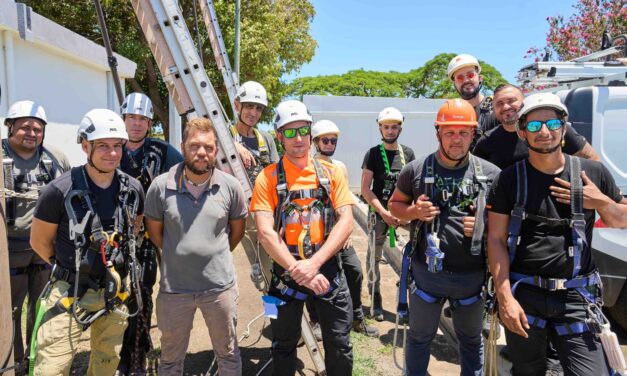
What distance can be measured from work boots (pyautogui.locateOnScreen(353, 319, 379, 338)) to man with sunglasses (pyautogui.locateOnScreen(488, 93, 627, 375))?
2115 millimetres

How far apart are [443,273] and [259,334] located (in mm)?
2509

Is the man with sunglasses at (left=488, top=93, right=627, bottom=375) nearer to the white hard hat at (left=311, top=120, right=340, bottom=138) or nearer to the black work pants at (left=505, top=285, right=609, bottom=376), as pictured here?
the black work pants at (left=505, top=285, right=609, bottom=376)

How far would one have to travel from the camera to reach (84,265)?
282 centimetres

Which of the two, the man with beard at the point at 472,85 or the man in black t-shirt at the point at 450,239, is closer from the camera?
the man in black t-shirt at the point at 450,239

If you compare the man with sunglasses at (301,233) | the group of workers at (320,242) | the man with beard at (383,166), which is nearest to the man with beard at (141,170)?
the group of workers at (320,242)

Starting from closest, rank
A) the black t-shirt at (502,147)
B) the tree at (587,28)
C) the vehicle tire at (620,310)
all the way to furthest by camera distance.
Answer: the black t-shirt at (502,147) → the vehicle tire at (620,310) → the tree at (587,28)

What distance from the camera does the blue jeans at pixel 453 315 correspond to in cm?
290

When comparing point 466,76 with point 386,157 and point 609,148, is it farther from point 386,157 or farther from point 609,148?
point 609,148

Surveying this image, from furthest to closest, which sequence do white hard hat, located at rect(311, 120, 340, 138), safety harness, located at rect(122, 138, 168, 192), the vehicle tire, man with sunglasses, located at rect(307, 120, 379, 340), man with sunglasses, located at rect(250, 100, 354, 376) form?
white hard hat, located at rect(311, 120, 340, 138), man with sunglasses, located at rect(307, 120, 379, 340), the vehicle tire, safety harness, located at rect(122, 138, 168, 192), man with sunglasses, located at rect(250, 100, 354, 376)

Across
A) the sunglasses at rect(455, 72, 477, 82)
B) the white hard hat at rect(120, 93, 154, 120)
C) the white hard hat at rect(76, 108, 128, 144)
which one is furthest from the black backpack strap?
the white hard hat at rect(120, 93, 154, 120)

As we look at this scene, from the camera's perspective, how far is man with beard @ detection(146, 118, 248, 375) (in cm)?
291

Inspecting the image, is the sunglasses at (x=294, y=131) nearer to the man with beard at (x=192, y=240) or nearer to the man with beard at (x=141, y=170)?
the man with beard at (x=192, y=240)

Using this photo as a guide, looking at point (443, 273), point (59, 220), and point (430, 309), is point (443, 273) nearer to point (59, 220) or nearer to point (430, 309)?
point (430, 309)

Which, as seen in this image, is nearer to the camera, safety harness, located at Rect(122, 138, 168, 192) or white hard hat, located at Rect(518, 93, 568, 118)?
white hard hat, located at Rect(518, 93, 568, 118)
